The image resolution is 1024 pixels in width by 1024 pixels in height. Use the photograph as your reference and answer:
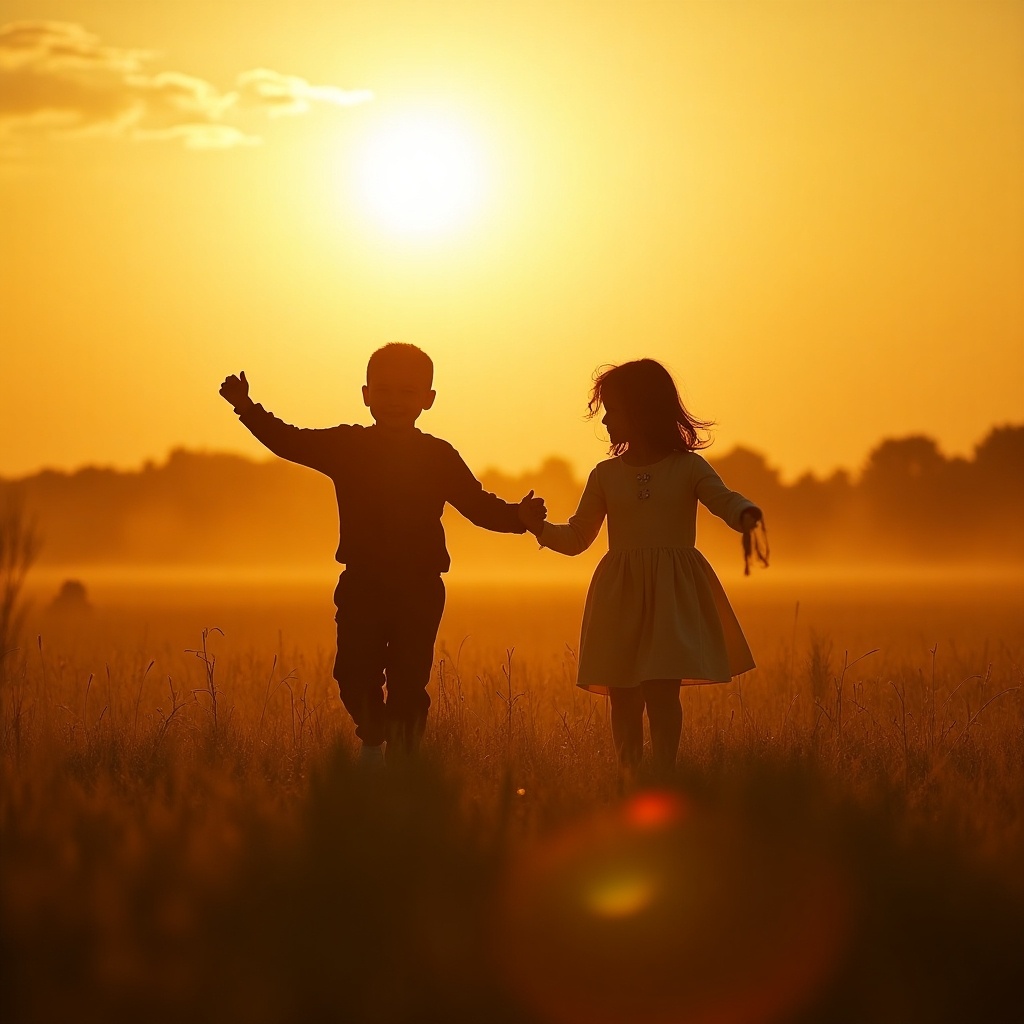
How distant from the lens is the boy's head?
6.41 m

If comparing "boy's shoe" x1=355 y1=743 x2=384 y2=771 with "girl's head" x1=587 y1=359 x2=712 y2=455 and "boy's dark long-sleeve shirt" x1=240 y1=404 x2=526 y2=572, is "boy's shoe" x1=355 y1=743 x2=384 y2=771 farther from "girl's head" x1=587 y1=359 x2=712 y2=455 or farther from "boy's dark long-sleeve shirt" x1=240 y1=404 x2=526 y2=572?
"girl's head" x1=587 y1=359 x2=712 y2=455

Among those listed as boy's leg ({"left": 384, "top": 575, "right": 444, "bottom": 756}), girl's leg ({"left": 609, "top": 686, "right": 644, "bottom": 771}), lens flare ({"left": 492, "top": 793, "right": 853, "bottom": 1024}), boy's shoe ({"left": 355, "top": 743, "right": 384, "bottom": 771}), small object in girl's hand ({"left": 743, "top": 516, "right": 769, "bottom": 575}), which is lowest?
lens flare ({"left": 492, "top": 793, "right": 853, "bottom": 1024})

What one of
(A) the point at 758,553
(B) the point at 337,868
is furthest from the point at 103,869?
(A) the point at 758,553

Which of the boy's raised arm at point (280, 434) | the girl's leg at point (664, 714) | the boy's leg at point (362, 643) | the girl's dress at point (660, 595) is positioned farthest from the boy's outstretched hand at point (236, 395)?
the girl's leg at point (664, 714)

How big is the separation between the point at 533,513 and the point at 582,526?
0.27 m

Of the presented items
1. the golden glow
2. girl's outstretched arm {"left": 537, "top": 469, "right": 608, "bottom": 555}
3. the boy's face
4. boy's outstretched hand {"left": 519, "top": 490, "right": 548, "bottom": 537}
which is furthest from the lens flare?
the boy's face

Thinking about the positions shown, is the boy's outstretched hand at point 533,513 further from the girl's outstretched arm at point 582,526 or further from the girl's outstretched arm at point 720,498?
the girl's outstretched arm at point 720,498

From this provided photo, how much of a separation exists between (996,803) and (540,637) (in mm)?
13788

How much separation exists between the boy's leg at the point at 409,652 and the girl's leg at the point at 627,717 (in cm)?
89

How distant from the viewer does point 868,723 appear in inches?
274

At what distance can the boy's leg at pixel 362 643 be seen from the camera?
247 inches

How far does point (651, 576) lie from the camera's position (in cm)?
613

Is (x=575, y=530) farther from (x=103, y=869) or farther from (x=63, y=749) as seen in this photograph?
(x=103, y=869)

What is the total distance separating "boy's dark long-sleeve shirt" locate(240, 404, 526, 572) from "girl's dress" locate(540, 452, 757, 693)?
0.61m
